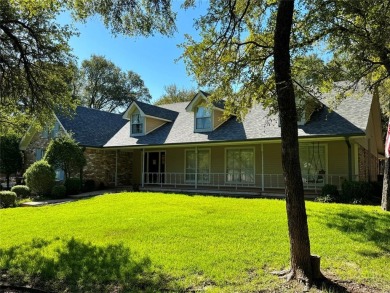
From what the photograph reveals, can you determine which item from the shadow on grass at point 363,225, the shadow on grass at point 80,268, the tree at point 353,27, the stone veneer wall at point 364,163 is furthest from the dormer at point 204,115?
the shadow on grass at point 80,268

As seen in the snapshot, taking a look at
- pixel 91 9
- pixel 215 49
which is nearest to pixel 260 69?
pixel 215 49

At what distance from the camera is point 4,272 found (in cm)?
607

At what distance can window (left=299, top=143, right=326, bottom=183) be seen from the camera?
639 inches

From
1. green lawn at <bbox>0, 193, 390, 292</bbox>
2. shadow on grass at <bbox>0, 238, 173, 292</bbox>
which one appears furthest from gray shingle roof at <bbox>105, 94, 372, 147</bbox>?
shadow on grass at <bbox>0, 238, 173, 292</bbox>

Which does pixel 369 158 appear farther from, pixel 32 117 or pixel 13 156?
pixel 13 156

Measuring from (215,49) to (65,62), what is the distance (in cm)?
534

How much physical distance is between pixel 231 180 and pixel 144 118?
6944mm

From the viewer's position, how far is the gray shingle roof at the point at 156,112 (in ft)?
71.4

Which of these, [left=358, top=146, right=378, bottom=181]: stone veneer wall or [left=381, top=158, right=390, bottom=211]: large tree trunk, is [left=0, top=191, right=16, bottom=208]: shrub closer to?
Answer: [left=381, top=158, right=390, bottom=211]: large tree trunk

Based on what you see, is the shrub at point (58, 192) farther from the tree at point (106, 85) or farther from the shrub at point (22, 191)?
the tree at point (106, 85)

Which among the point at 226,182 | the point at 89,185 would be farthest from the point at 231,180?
the point at 89,185

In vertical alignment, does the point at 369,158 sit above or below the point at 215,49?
below

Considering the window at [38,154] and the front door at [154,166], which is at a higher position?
the window at [38,154]

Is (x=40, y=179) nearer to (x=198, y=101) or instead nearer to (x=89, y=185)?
(x=89, y=185)
